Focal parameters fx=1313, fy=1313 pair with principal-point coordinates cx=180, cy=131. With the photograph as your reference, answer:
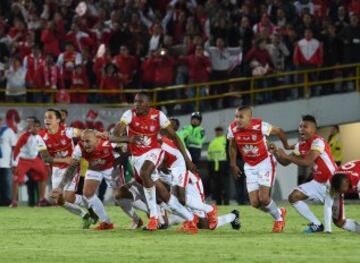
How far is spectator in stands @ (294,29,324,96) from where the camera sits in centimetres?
2880

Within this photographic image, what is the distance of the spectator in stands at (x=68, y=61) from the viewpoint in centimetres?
2945

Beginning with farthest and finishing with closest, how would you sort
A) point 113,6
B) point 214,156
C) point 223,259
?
point 113,6 → point 214,156 → point 223,259

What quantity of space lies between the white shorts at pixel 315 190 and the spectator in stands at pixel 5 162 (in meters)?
11.7

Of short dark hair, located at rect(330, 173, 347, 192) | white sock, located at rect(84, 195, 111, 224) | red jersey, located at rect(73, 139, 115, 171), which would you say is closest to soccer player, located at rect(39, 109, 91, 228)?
white sock, located at rect(84, 195, 111, 224)

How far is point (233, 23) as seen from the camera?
3034 cm

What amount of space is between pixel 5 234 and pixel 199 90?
1245 centimetres

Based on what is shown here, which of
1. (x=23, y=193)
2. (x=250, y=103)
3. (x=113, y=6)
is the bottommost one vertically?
(x=23, y=193)

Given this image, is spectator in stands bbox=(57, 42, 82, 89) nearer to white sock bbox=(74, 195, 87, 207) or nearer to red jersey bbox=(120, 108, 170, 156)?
white sock bbox=(74, 195, 87, 207)

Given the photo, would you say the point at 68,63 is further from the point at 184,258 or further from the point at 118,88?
the point at 184,258

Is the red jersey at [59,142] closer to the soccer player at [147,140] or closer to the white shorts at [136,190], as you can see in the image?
the white shorts at [136,190]

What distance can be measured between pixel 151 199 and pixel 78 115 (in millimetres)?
12102

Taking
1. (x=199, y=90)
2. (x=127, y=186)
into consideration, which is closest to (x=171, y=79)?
(x=199, y=90)

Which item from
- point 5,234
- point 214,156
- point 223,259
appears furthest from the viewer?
point 214,156

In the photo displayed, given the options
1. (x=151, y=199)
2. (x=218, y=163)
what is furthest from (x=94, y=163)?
(x=218, y=163)
